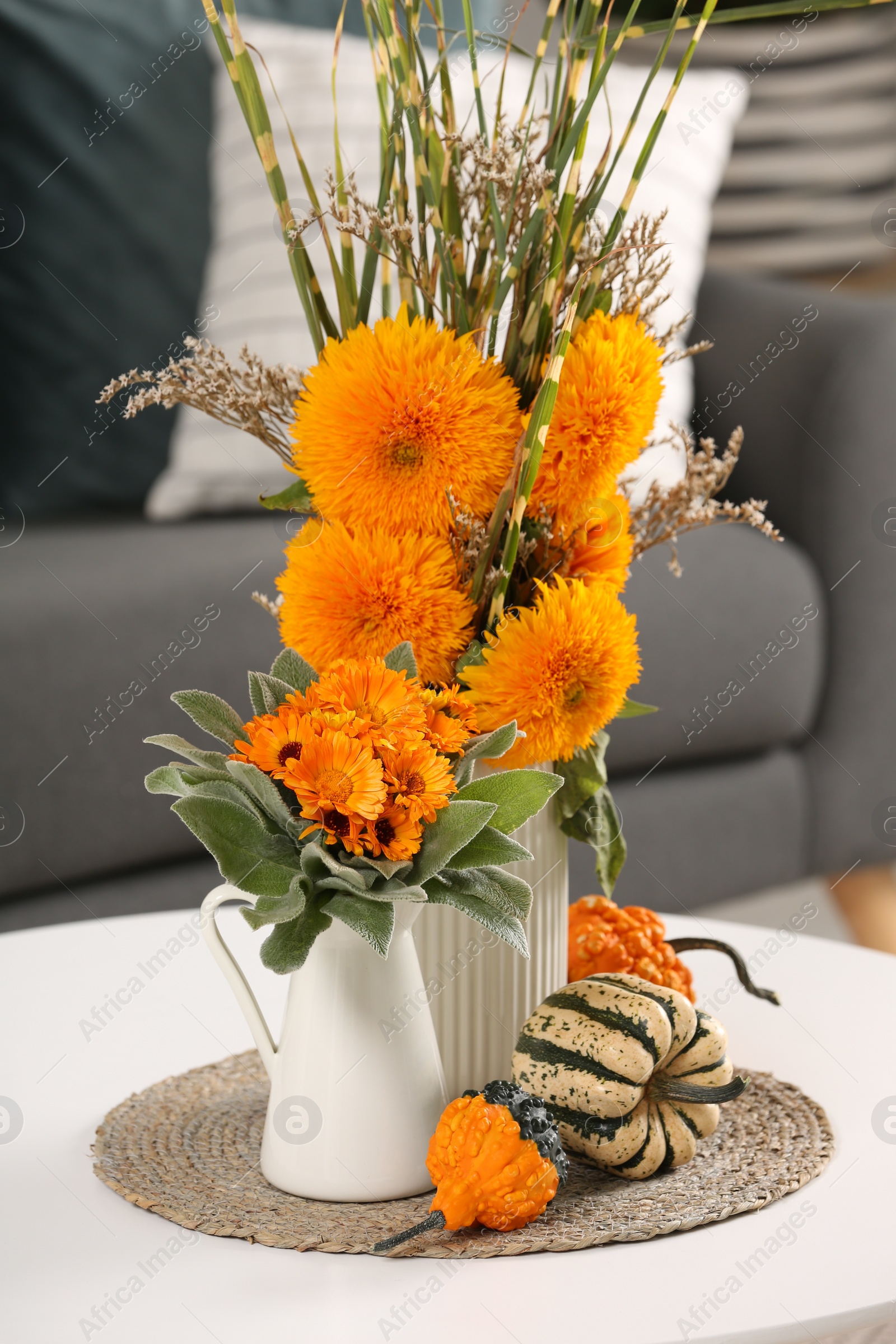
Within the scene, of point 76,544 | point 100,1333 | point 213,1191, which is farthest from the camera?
point 76,544

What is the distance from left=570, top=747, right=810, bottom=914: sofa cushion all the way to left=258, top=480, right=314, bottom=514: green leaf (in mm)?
950

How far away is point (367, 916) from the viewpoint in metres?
0.50

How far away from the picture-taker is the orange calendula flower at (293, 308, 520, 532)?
572mm

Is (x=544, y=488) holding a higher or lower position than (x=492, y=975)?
higher

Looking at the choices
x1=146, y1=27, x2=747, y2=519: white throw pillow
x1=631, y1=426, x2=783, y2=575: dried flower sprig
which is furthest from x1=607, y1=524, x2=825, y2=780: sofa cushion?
x1=631, y1=426, x2=783, y2=575: dried flower sprig

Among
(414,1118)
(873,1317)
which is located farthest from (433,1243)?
(873,1317)

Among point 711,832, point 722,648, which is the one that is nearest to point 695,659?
point 722,648

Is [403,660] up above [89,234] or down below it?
below

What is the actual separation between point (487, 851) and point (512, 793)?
28 mm

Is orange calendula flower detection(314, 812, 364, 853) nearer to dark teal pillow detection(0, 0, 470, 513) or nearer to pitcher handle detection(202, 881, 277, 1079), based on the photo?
pitcher handle detection(202, 881, 277, 1079)

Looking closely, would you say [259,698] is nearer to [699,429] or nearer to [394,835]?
[394,835]

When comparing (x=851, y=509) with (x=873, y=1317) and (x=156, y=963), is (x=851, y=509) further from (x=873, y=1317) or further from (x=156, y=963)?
(x=873, y=1317)

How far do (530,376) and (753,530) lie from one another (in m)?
1.15

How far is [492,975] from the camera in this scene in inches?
25.3
